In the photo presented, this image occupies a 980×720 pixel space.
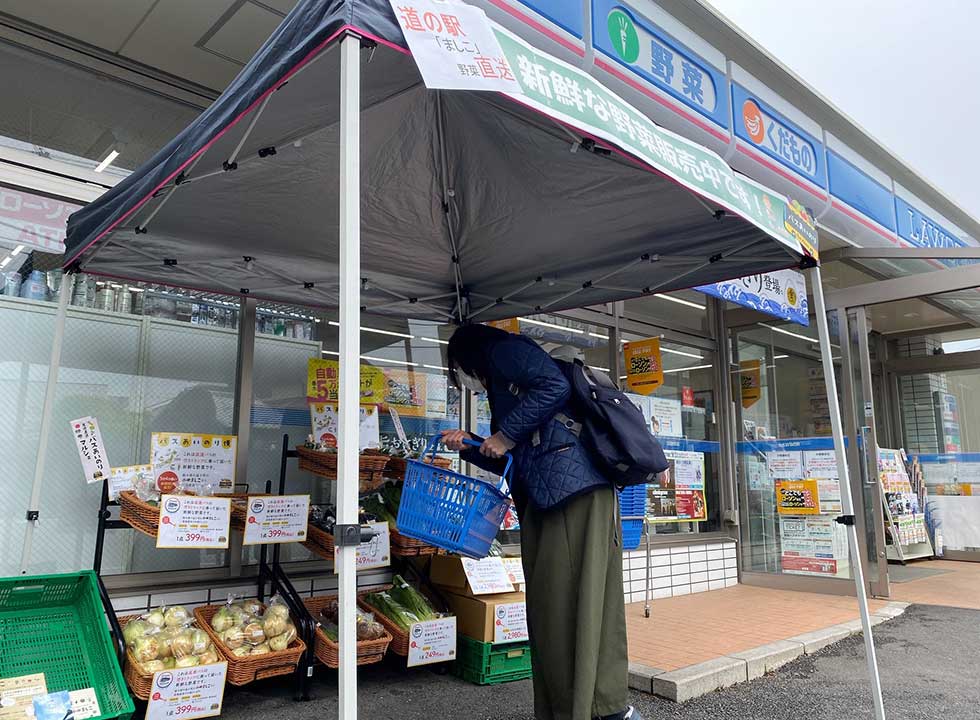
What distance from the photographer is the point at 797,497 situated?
740cm

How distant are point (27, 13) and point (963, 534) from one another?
1128cm

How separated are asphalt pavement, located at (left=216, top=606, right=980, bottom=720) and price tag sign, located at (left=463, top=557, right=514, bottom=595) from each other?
1.70 feet

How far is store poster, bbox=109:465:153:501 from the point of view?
3.55 m

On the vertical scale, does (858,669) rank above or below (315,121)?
below

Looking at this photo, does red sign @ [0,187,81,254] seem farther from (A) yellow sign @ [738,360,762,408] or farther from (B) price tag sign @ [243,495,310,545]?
(A) yellow sign @ [738,360,762,408]

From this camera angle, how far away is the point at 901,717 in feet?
11.8

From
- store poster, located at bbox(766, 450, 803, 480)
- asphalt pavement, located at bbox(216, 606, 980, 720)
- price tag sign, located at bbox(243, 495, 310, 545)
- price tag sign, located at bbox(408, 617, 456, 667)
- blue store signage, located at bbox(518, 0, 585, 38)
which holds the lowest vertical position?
asphalt pavement, located at bbox(216, 606, 980, 720)

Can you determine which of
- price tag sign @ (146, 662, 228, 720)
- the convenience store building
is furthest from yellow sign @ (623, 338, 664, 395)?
price tag sign @ (146, 662, 228, 720)

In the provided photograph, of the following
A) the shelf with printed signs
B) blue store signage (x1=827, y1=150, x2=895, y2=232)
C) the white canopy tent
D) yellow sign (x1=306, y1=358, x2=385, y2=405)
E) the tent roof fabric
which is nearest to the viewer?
the white canopy tent

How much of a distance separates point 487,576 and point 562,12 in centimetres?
351

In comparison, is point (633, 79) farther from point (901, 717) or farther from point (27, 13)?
point (901, 717)

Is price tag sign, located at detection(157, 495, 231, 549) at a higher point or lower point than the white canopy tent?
lower

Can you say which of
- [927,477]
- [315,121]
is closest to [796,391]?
[927,477]

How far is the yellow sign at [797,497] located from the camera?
7.30 metres
